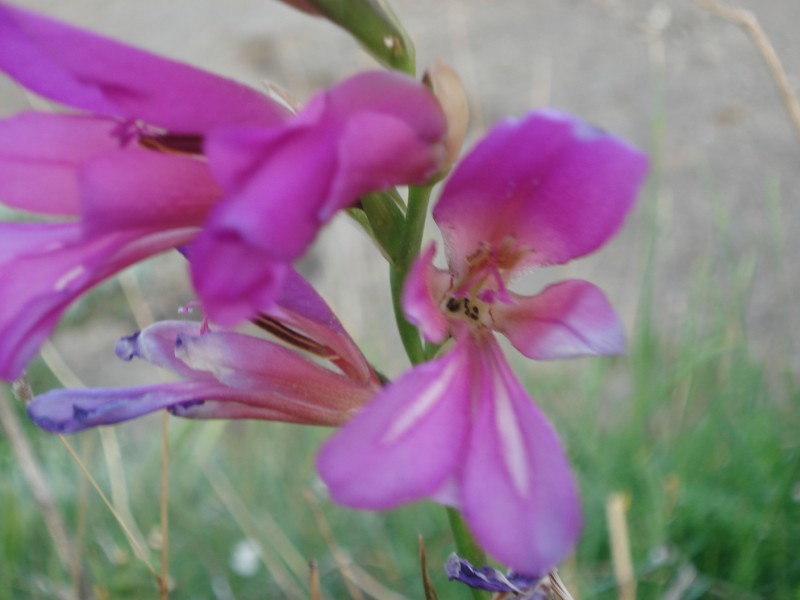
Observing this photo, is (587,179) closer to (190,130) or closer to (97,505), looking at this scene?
(190,130)

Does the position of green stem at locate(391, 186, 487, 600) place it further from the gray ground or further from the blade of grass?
the gray ground

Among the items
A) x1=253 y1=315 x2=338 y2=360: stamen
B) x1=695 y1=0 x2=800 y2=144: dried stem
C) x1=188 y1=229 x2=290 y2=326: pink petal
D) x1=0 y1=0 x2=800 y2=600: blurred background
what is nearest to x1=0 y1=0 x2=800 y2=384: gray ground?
x1=0 y1=0 x2=800 y2=600: blurred background

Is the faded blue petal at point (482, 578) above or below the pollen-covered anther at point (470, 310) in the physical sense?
below

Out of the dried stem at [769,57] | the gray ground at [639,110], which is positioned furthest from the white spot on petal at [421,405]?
the gray ground at [639,110]

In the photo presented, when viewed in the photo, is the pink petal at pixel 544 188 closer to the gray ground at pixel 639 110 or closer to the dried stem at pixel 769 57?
the dried stem at pixel 769 57

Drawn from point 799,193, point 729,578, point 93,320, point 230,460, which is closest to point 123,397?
point 729,578

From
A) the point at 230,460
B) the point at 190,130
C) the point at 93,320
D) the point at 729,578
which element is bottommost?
the point at 93,320

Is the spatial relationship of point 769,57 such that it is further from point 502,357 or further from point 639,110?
point 639,110
